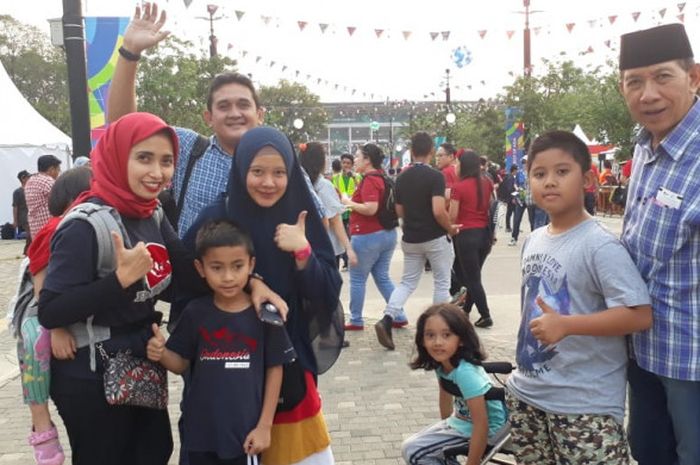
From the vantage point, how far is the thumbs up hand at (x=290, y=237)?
2.15m

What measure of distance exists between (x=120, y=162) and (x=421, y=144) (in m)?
4.10

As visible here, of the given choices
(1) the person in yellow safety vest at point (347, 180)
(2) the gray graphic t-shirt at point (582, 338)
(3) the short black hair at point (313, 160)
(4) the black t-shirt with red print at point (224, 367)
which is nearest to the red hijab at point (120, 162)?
(4) the black t-shirt with red print at point (224, 367)

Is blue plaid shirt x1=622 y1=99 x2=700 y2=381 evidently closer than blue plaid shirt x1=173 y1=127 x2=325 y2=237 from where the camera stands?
Yes

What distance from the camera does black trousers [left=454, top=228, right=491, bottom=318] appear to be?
6188 mm

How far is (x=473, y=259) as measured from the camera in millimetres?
6227

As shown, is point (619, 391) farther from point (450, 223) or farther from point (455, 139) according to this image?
point (455, 139)

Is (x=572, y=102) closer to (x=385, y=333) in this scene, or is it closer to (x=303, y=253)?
(x=385, y=333)

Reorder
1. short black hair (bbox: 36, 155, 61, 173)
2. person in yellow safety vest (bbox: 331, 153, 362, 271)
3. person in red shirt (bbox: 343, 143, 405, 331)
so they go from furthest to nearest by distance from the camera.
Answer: person in yellow safety vest (bbox: 331, 153, 362, 271) < short black hair (bbox: 36, 155, 61, 173) < person in red shirt (bbox: 343, 143, 405, 331)

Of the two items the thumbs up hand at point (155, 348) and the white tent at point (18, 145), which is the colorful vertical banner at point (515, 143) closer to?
the white tent at point (18, 145)

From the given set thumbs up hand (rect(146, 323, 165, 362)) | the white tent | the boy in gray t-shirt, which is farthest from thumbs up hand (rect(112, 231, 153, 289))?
the white tent

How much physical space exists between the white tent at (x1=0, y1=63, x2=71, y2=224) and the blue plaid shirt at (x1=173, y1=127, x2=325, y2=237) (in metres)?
14.6

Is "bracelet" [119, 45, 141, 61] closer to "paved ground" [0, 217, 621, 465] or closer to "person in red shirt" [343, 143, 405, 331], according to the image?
"paved ground" [0, 217, 621, 465]

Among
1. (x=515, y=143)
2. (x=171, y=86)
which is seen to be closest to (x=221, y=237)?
(x=171, y=86)

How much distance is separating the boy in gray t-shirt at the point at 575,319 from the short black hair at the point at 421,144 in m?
3.68
